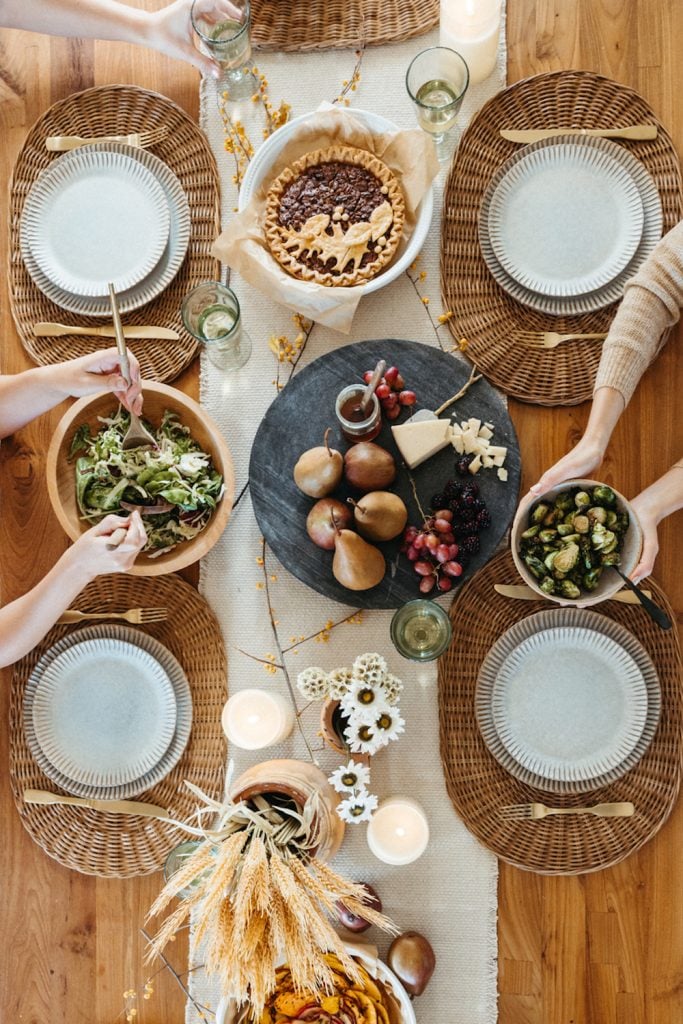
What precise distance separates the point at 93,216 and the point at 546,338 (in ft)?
3.06

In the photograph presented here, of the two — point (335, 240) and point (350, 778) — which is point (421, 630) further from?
point (335, 240)

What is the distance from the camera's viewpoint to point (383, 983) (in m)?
1.46

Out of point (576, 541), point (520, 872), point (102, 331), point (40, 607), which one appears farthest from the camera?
point (102, 331)

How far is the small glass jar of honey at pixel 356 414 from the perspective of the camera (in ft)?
4.96

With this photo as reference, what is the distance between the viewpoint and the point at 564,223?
163cm

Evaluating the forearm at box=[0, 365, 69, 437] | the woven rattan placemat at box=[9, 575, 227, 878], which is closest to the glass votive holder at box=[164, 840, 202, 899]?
the woven rattan placemat at box=[9, 575, 227, 878]

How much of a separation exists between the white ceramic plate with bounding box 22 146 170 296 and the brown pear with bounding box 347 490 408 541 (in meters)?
0.69

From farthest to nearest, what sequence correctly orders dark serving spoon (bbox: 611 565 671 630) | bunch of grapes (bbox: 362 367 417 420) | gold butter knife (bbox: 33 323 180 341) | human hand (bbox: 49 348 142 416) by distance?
gold butter knife (bbox: 33 323 180 341)
bunch of grapes (bbox: 362 367 417 420)
human hand (bbox: 49 348 142 416)
dark serving spoon (bbox: 611 565 671 630)

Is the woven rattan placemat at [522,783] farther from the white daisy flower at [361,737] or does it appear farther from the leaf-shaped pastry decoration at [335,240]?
the leaf-shaped pastry decoration at [335,240]

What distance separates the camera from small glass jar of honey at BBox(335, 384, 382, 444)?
1.51m

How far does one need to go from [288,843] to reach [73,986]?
757 millimetres

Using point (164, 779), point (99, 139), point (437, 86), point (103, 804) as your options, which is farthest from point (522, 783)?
point (99, 139)

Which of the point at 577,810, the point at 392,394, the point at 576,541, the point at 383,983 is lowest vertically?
the point at 383,983

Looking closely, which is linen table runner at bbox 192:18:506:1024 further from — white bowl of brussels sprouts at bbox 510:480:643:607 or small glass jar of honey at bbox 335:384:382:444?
white bowl of brussels sprouts at bbox 510:480:643:607
